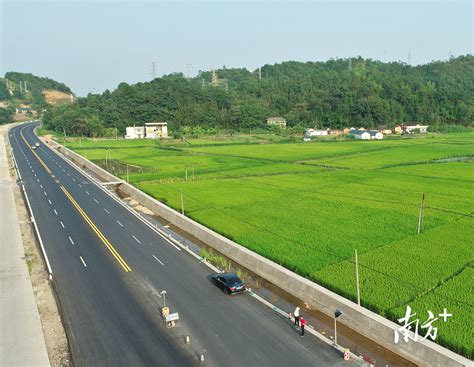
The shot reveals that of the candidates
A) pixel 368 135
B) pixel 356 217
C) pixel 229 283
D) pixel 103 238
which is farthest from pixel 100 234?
pixel 368 135

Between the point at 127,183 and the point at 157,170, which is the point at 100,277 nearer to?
the point at 127,183

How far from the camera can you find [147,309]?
23.3m

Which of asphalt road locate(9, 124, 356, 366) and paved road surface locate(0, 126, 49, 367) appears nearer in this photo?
asphalt road locate(9, 124, 356, 366)

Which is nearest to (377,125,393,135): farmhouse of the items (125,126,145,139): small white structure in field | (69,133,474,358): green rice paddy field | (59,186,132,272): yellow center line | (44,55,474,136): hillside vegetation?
(44,55,474,136): hillside vegetation

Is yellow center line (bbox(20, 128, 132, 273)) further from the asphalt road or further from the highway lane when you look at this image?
the highway lane

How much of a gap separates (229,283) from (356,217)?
19.2 metres

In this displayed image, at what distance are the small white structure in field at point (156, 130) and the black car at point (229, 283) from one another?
131497mm

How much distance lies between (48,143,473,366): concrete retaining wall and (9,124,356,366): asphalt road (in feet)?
8.20

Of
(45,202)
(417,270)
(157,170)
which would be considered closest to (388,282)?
(417,270)

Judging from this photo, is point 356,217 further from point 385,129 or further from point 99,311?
point 385,129

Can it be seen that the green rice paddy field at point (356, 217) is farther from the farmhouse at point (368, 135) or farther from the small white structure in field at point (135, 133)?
the small white structure in field at point (135, 133)

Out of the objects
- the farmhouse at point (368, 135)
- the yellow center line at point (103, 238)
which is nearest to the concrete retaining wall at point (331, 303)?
the yellow center line at point (103, 238)

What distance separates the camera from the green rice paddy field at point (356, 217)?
23953 mm

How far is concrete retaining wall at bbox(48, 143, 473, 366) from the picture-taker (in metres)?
17.9
